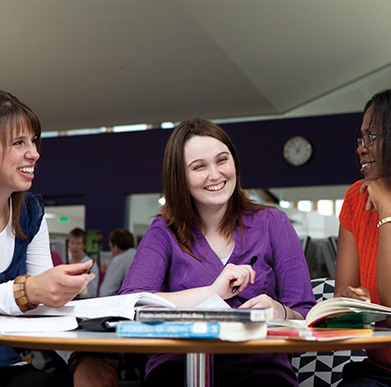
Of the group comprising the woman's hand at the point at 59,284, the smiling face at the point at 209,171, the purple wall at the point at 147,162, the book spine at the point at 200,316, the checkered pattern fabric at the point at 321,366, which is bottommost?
the checkered pattern fabric at the point at 321,366

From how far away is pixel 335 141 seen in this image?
727 centimetres

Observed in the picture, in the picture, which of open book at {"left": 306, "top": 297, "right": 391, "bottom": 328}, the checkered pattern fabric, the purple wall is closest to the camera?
open book at {"left": 306, "top": 297, "right": 391, "bottom": 328}

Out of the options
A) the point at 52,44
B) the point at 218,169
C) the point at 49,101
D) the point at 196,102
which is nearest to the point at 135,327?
the point at 218,169

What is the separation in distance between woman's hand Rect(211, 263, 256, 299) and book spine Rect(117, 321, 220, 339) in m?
0.44

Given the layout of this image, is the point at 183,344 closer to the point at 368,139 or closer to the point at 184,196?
the point at 184,196

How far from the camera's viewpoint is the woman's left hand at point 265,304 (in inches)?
48.0

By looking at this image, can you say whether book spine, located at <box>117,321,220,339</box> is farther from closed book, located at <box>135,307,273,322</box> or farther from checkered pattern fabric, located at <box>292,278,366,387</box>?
checkered pattern fabric, located at <box>292,278,366,387</box>

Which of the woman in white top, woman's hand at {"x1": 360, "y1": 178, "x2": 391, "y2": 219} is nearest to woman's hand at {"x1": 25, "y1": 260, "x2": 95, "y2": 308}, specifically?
the woman in white top

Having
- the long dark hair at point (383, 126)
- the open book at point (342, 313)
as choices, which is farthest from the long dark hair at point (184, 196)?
the open book at point (342, 313)

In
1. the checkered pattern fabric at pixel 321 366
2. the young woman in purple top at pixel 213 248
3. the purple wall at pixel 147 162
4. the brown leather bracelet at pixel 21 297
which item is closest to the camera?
the brown leather bracelet at pixel 21 297

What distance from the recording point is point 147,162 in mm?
8250

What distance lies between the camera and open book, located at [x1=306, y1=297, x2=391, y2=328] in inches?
37.9

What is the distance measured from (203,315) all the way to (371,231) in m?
0.95

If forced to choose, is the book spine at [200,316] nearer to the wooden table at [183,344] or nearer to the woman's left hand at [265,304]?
the wooden table at [183,344]
